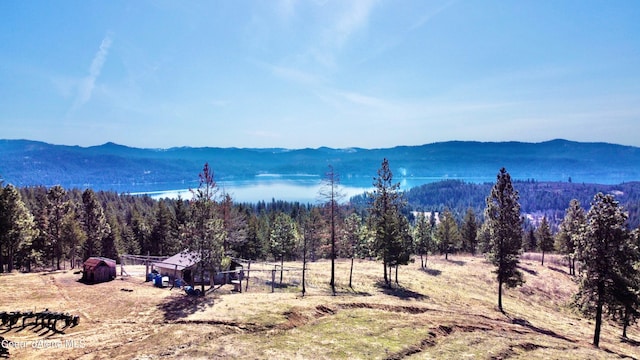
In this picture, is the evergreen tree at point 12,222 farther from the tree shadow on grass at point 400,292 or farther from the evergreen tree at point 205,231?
the tree shadow on grass at point 400,292

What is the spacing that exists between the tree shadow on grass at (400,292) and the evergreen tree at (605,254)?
52.7ft

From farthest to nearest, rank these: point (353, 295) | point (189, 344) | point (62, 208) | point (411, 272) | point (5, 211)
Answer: point (411, 272), point (62, 208), point (5, 211), point (353, 295), point (189, 344)

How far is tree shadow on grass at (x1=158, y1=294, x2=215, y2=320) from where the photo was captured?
86.1ft

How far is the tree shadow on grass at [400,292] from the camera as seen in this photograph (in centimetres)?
4029

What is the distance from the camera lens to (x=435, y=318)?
1163 inches

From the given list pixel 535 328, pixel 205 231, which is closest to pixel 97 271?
pixel 205 231

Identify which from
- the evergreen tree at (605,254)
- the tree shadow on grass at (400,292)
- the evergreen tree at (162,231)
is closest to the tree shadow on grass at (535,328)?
the evergreen tree at (605,254)

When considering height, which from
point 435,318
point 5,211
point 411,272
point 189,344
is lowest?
point 411,272

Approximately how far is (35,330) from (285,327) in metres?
15.7

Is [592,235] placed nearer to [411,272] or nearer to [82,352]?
[411,272]

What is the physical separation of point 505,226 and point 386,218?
1369 centimetres

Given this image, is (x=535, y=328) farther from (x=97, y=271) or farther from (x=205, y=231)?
(x=97, y=271)

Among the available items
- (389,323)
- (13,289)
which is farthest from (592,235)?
(13,289)

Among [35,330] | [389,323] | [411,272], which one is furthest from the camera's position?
[411,272]
